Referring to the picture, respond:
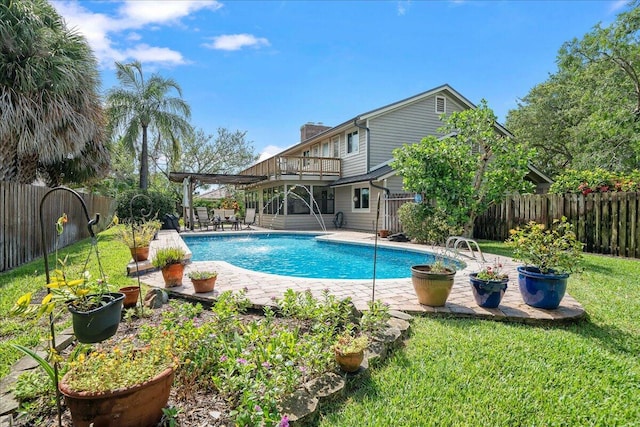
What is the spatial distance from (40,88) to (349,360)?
10.3m

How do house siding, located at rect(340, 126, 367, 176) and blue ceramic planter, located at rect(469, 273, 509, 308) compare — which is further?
house siding, located at rect(340, 126, 367, 176)

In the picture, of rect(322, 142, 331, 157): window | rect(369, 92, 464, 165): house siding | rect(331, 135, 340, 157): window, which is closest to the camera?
rect(369, 92, 464, 165): house siding

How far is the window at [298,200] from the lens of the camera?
1836cm

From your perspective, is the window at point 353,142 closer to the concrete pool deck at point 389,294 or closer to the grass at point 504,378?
the concrete pool deck at point 389,294

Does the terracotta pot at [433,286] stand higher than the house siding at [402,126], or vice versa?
the house siding at [402,126]

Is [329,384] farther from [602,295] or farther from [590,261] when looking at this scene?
[590,261]

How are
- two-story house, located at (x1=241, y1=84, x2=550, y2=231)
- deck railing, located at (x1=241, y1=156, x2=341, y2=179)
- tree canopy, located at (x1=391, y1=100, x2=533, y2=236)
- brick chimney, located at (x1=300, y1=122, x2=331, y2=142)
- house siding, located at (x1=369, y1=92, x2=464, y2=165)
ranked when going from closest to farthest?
tree canopy, located at (x1=391, y1=100, x2=533, y2=236)
two-story house, located at (x1=241, y1=84, x2=550, y2=231)
house siding, located at (x1=369, y1=92, x2=464, y2=165)
deck railing, located at (x1=241, y1=156, x2=341, y2=179)
brick chimney, located at (x1=300, y1=122, x2=331, y2=142)

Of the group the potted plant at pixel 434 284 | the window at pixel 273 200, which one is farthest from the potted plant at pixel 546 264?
the window at pixel 273 200

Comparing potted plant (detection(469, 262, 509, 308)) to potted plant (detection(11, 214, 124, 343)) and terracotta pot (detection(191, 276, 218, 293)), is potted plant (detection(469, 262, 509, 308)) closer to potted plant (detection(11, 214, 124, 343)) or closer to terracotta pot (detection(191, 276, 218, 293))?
terracotta pot (detection(191, 276, 218, 293))

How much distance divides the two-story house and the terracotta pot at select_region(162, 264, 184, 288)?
1010 centimetres

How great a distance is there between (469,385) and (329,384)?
3.58 feet

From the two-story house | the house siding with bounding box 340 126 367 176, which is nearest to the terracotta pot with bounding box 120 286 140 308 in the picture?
the two-story house

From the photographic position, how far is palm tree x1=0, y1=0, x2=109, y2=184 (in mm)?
7891

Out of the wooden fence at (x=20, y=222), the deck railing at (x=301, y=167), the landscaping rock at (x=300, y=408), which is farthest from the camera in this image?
the deck railing at (x=301, y=167)
